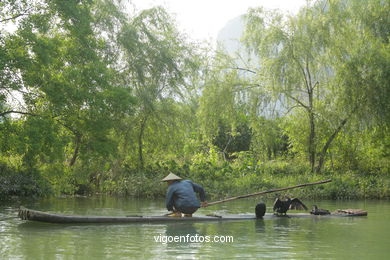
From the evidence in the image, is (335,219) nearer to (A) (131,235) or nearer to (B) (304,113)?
(A) (131,235)

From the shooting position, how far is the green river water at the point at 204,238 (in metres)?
7.55

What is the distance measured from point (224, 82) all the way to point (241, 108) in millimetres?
1225

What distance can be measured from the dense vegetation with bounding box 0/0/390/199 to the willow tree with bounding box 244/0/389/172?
0.15ft

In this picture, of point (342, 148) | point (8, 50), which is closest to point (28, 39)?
point (8, 50)

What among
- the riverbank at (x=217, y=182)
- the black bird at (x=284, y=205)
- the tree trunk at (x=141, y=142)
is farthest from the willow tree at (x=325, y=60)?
the black bird at (x=284, y=205)

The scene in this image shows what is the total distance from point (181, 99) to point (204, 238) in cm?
1332

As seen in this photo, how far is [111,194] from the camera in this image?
20625mm

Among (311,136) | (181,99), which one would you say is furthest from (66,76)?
(311,136)

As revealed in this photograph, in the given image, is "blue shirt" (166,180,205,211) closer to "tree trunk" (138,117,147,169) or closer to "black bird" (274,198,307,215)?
"black bird" (274,198,307,215)

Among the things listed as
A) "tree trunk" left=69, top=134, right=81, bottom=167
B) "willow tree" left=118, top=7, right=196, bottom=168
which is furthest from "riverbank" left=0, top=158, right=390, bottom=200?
"willow tree" left=118, top=7, right=196, bottom=168

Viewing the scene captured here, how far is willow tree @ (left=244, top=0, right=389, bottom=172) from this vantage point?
18.2m

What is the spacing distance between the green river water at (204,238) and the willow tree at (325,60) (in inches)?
264

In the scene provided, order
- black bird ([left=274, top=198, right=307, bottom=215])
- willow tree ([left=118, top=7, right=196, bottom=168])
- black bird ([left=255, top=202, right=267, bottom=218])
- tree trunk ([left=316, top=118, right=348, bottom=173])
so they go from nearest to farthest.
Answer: black bird ([left=255, top=202, right=267, bottom=218]), black bird ([left=274, top=198, right=307, bottom=215]), tree trunk ([left=316, top=118, right=348, bottom=173]), willow tree ([left=118, top=7, right=196, bottom=168])

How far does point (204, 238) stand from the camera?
29.7 feet
